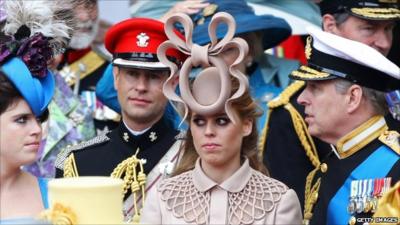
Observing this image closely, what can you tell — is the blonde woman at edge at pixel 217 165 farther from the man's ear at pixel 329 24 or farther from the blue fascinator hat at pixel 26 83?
the man's ear at pixel 329 24

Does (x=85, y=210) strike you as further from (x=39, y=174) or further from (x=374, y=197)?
(x=39, y=174)

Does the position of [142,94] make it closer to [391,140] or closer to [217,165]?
[217,165]

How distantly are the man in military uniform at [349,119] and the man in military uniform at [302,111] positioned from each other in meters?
0.70

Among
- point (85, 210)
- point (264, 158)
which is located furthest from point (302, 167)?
point (85, 210)

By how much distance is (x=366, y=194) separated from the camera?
5191 mm

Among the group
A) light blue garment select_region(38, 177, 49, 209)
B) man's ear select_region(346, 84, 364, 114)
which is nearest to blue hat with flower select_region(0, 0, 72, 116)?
light blue garment select_region(38, 177, 49, 209)

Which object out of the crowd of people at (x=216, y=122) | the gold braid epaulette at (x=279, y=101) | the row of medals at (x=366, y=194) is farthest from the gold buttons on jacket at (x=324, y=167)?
the gold braid epaulette at (x=279, y=101)

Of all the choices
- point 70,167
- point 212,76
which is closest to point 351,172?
point 212,76

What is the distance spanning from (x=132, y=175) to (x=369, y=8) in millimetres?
1757

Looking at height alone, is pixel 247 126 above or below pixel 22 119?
below

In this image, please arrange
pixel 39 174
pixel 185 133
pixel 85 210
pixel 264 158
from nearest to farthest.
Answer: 1. pixel 85 210
2. pixel 185 133
3. pixel 264 158
4. pixel 39 174

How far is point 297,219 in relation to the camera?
4.84 metres

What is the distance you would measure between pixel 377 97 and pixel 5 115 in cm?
178

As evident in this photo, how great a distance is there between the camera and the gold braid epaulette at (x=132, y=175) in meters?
5.55
